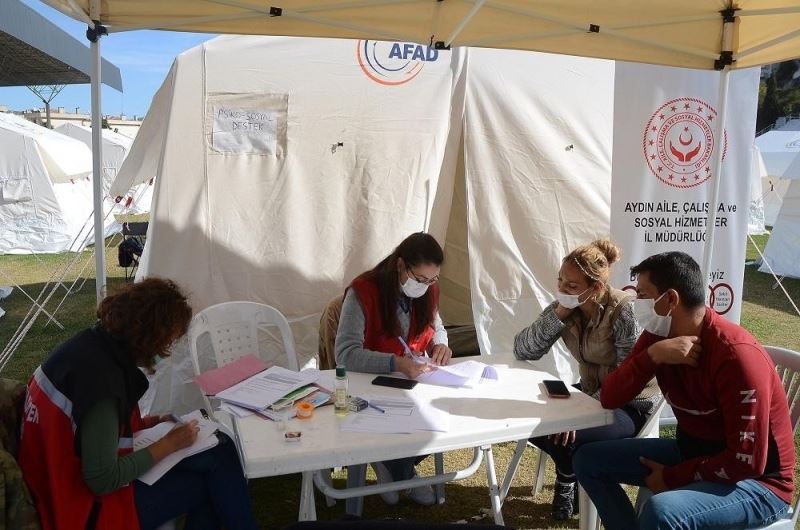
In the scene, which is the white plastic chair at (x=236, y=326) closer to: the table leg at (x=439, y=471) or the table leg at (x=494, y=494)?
the table leg at (x=439, y=471)

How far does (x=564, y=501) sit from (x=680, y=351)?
3.95ft

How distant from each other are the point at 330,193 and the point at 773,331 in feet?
15.9

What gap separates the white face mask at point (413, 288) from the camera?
2824mm

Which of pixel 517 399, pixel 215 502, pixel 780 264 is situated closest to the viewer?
pixel 215 502

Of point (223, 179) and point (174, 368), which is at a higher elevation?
point (223, 179)

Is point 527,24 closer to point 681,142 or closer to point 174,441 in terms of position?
point 681,142

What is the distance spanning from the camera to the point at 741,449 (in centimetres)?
195

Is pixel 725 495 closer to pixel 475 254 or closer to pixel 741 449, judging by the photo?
pixel 741 449

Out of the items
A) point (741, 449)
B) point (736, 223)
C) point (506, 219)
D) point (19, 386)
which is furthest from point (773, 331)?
point (19, 386)

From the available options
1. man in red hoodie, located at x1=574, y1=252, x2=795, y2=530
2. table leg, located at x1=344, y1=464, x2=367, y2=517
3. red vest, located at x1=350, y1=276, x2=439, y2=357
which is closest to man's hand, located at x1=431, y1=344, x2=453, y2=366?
red vest, located at x1=350, y1=276, x2=439, y2=357

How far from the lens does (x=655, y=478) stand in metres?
2.22

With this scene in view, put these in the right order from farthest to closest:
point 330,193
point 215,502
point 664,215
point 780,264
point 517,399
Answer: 1. point 780,264
2. point 330,193
3. point 664,215
4. point 517,399
5. point 215,502

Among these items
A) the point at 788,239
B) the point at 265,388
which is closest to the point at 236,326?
the point at 265,388

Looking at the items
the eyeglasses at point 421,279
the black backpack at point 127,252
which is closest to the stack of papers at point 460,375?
the eyeglasses at point 421,279
